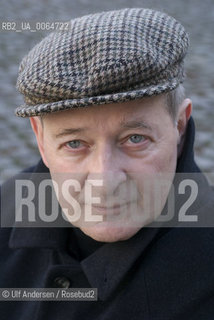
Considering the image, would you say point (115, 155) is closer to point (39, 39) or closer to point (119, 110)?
point (119, 110)

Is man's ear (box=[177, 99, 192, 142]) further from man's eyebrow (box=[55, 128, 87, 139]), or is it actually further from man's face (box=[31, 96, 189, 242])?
man's eyebrow (box=[55, 128, 87, 139])

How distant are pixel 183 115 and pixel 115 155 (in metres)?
0.33

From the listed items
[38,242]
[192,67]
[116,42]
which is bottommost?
[192,67]

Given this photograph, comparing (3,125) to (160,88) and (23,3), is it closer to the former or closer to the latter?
(160,88)

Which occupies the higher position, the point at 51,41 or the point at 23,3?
the point at 51,41

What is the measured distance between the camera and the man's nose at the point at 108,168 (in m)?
1.68

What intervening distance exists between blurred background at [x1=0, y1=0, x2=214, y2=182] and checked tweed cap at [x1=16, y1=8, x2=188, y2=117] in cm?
74

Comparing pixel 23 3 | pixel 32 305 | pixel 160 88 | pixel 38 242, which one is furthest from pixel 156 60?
pixel 23 3

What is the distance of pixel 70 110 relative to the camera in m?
1.67

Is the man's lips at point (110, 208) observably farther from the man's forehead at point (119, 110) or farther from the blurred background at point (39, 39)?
the blurred background at point (39, 39)

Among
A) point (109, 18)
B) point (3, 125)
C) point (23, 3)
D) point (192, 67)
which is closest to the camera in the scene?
point (109, 18)

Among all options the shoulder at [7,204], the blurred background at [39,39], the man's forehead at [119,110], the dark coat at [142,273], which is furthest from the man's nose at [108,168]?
the blurred background at [39,39]

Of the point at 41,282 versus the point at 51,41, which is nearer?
the point at 51,41

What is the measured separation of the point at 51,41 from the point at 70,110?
246 mm
